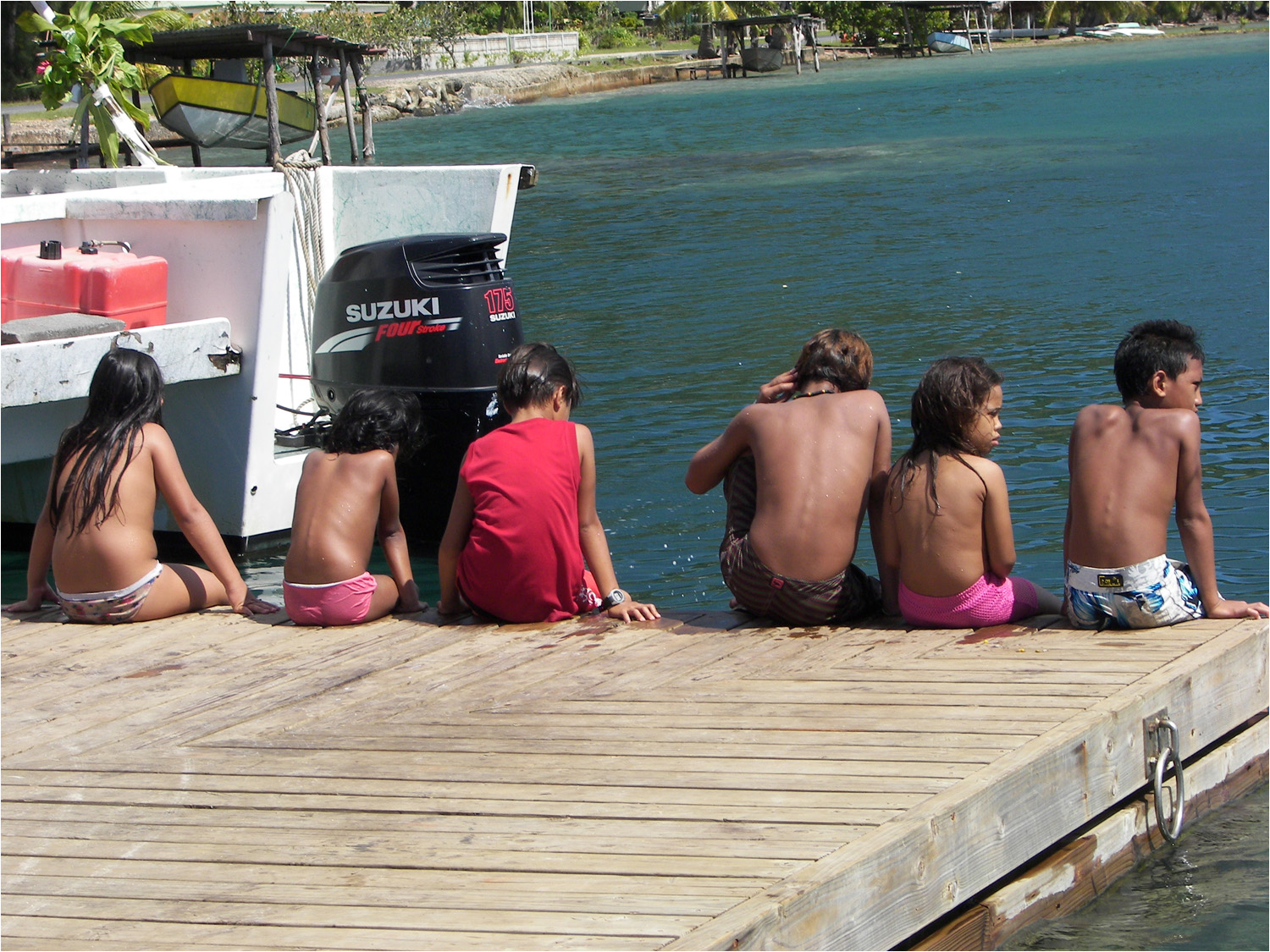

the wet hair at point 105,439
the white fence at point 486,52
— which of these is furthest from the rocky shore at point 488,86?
the wet hair at point 105,439

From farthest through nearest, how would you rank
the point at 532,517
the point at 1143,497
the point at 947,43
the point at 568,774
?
the point at 947,43
the point at 532,517
the point at 1143,497
the point at 568,774

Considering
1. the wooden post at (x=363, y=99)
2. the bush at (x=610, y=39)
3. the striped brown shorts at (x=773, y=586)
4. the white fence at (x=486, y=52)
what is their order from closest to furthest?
the striped brown shorts at (x=773, y=586) → the wooden post at (x=363, y=99) → the white fence at (x=486, y=52) → the bush at (x=610, y=39)

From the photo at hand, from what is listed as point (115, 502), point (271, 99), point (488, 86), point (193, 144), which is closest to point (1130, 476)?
point (115, 502)

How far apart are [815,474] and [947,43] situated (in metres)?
85.7

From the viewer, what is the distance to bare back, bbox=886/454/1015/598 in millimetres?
4348

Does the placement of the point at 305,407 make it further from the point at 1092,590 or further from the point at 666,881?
the point at 666,881

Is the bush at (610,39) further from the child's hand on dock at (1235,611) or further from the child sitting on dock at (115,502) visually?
the child's hand on dock at (1235,611)

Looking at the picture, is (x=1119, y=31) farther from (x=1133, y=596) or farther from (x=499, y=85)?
(x=1133, y=596)

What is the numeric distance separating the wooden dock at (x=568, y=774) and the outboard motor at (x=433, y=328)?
6.63 feet

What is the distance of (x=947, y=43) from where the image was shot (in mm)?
83688

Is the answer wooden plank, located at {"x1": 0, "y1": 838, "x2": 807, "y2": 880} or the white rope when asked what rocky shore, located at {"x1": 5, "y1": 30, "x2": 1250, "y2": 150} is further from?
wooden plank, located at {"x1": 0, "y1": 838, "x2": 807, "y2": 880}

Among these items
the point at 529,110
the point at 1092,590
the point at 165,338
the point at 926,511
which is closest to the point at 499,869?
the point at 926,511

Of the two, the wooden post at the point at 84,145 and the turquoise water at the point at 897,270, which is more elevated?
the wooden post at the point at 84,145

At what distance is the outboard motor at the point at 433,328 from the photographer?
671 centimetres
